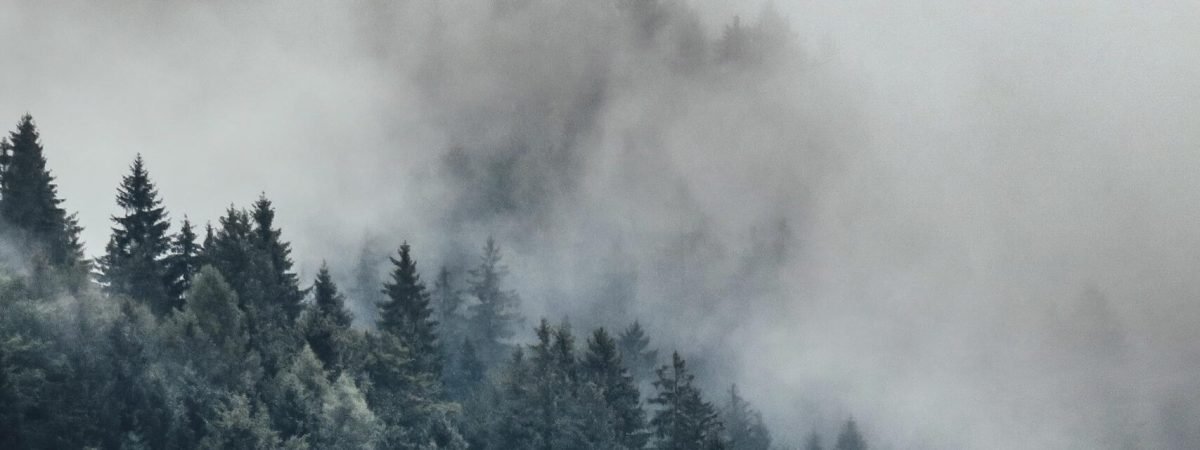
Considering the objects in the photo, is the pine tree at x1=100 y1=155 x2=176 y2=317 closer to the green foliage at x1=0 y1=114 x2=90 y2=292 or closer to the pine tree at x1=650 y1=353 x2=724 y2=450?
the green foliage at x1=0 y1=114 x2=90 y2=292

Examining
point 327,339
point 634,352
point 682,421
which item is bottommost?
point 327,339

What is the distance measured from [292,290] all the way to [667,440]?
34297mm

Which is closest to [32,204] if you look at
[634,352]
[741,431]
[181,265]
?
[181,265]

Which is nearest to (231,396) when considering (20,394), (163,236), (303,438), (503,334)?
(303,438)

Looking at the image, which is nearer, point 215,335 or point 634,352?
point 215,335

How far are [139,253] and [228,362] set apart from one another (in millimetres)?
15816

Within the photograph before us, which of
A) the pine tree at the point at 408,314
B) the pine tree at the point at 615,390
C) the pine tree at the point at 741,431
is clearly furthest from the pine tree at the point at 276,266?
the pine tree at the point at 741,431

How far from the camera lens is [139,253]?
4387 inches

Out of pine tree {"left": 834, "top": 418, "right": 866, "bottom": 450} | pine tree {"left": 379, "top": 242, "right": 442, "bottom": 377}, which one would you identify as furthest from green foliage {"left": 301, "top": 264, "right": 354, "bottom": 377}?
pine tree {"left": 834, "top": 418, "right": 866, "bottom": 450}

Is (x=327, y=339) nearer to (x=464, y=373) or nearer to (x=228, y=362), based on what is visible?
(x=228, y=362)

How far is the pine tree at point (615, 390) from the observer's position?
410 ft

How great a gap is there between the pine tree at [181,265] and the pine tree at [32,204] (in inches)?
291

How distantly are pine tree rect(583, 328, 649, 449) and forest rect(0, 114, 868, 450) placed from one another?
14 cm

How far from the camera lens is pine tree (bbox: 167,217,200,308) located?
4437 inches
